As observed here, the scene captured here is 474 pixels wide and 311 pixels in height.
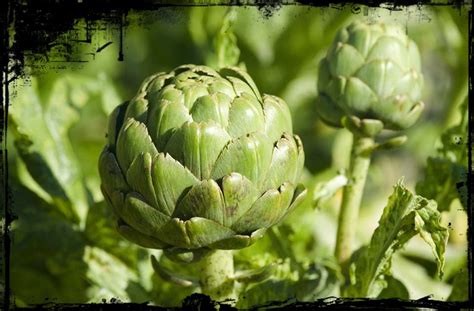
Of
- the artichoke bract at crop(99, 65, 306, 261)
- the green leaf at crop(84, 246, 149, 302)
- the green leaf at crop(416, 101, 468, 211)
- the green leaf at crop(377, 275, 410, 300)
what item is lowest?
the green leaf at crop(84, 246, 149, 302)

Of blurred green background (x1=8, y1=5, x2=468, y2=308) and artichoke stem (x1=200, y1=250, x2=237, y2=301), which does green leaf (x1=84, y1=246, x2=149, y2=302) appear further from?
artichoke stem (x1=200, y1=250, x2=237, y2=301)

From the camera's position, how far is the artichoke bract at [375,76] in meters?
1.23

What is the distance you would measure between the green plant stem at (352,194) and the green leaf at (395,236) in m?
0.03

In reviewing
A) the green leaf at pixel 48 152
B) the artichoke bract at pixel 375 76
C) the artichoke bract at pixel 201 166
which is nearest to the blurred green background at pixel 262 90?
the green leaf at pixel 48 152

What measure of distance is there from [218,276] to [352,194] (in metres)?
0.28

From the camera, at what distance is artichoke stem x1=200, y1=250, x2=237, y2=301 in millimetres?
1146

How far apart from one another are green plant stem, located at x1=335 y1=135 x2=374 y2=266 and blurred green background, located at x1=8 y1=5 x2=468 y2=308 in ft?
0.13

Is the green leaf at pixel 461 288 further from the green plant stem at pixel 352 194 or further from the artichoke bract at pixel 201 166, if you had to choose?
the artichoke bract at pixel 201 166

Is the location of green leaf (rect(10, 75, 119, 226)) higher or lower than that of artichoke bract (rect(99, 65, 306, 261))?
lower

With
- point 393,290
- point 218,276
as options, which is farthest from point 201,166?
point 393,290

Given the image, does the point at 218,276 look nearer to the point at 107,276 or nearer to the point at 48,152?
the point at 107,276

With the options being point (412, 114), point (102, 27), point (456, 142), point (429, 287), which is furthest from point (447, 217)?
point (102, 27)

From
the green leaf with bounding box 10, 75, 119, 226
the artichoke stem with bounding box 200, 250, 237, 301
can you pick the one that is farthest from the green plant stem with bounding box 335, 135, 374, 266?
the green leaf with bounding box 10, 75, 119, 226

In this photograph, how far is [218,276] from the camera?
45.5 inches
